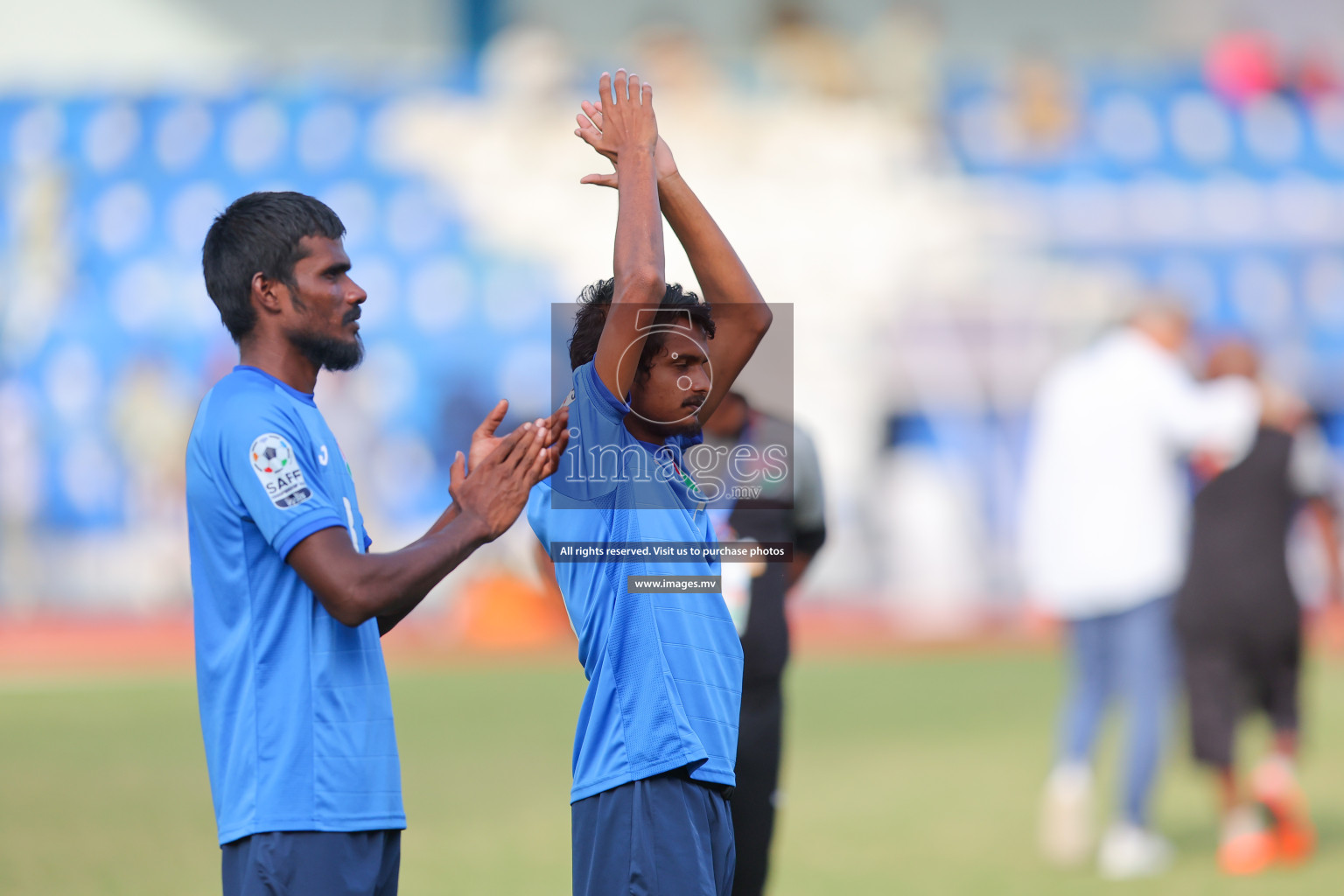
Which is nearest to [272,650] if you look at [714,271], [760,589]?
[714,271]

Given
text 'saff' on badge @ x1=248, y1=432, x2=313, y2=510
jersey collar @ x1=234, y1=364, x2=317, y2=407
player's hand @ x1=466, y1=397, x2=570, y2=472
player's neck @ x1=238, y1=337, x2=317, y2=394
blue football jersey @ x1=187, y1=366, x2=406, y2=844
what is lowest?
blue football jersey @ x1=187, y1=366, x2=406, y2=844

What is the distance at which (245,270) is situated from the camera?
2.74 m

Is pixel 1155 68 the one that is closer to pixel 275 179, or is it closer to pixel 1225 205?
pixel 1225 205

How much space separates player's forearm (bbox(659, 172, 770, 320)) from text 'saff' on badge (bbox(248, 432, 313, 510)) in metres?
0.91

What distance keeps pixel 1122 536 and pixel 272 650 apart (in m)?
4.68

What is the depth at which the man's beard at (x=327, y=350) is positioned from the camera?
2.77 m

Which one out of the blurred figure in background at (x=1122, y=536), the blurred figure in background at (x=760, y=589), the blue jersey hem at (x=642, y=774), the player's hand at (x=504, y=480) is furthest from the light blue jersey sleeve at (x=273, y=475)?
the blurred figure in background at (x=1122, y=536)

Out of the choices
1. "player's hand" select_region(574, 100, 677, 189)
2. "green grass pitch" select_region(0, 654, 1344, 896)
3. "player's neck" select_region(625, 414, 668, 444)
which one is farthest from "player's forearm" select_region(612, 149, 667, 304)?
"green grass pitch" select_region(0, 654, 1344, 896)

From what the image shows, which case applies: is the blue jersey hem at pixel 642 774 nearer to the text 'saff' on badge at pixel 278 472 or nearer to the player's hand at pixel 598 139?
the text 'saff' on badge at pixel 278 472

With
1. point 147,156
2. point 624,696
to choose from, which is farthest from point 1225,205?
point 624,696

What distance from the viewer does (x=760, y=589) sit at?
4086mm

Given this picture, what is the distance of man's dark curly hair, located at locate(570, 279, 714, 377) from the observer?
9.28 feet

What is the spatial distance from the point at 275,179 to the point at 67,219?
322 cm

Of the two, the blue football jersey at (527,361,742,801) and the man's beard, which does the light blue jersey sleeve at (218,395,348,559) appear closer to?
the man's beard
